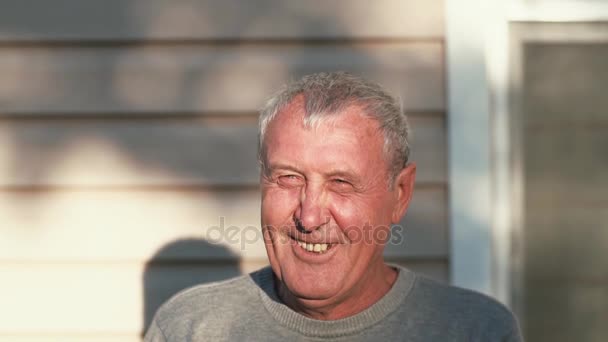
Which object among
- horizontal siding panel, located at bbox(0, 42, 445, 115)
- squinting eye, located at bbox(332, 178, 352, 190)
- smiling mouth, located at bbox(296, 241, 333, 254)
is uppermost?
horizontal siding panel, located at bbox(0, 42, 445, 115)

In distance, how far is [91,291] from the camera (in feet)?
9.02

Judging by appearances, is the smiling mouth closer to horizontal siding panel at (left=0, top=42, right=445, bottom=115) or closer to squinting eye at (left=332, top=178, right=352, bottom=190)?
squinting eye at (left=332, top=178, right=352, bottom=190)

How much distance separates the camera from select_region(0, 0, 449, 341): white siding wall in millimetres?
2684

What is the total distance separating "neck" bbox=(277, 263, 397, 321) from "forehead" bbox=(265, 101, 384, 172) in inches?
12.6

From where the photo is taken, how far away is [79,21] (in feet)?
8.90

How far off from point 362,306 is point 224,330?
358mm

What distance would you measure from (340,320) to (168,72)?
120 cm

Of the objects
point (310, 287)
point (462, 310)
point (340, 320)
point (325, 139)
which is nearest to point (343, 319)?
point (340, 320)

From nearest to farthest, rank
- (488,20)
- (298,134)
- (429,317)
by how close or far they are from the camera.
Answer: (298,134)
(429,317)
(488,20)

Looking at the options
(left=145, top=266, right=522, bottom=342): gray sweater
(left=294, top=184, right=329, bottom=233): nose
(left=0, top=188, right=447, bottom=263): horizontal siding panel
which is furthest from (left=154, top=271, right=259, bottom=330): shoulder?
(left=0, top=188, right=447, bottom=263): horizontal siding panel

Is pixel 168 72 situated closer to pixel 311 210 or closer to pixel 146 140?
pixel 146 140

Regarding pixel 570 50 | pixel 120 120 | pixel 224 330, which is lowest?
pixel 224 330

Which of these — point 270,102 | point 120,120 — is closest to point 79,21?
point 120,120

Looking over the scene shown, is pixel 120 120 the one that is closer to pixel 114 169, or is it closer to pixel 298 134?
pixel 114 169
